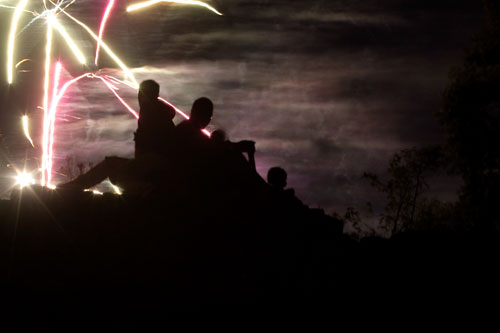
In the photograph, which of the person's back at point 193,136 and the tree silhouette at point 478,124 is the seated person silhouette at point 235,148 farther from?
the tree silhouette at point 478,124

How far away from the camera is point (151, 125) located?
21.9ft

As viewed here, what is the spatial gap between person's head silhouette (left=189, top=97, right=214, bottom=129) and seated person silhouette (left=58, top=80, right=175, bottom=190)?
0.76ft

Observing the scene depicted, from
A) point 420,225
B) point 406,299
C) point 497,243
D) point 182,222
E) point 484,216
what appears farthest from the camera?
point 420,225

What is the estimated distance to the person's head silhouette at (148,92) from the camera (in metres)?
6.71

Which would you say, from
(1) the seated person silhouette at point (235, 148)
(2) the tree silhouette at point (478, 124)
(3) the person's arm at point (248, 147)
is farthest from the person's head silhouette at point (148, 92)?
(2) the tree silhouette at point (478, 124)

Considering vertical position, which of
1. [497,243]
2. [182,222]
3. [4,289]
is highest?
[497,243]

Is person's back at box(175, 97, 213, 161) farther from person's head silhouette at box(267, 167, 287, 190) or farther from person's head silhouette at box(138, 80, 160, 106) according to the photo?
person's head silhouette at box(267, 167, 287, 190)

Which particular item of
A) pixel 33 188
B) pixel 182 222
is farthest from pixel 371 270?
pixel 33 188

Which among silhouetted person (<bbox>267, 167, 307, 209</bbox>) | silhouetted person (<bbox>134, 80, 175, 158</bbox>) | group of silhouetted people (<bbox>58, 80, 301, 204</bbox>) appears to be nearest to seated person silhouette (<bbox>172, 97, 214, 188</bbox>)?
group of silhouetted people (<bbox>58, 80, 301, 204</bbox>)

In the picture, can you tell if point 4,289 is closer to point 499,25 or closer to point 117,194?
point 117,194

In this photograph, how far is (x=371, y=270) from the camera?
827cm

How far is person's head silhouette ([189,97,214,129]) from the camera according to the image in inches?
267

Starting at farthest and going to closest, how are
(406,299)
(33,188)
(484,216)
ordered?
(484,216)
(406,299)
(33,188)

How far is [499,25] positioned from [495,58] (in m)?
1.05
